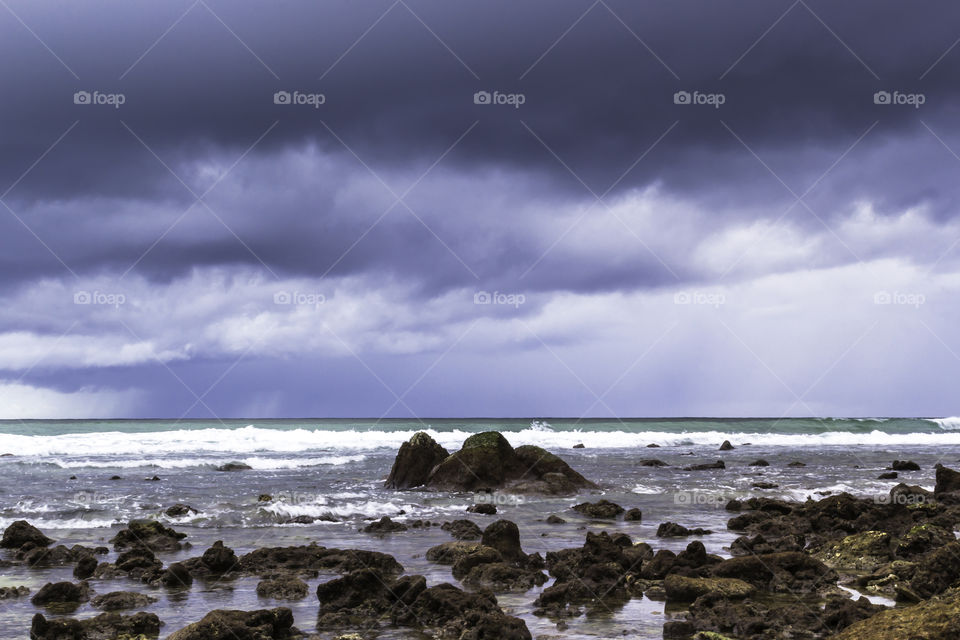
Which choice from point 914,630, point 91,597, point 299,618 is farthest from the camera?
point 91,597

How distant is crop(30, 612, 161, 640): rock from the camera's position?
8102mm

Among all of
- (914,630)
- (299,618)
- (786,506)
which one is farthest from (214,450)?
(914,630)

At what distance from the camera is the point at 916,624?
6.35 metres

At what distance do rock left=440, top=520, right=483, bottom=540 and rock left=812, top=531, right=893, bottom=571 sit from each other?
591 cm

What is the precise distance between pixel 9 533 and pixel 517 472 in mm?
14509

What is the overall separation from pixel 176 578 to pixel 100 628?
2.93 m

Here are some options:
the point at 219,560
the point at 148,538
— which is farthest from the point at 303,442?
the point at 219,560

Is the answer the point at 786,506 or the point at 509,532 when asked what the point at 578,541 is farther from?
the point at 786,506

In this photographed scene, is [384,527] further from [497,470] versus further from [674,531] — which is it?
[497,470]

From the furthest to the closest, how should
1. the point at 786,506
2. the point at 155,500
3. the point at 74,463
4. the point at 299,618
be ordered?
the point at 74,463 → the point at 155,500 → the point at 786,506 → the point at 299,618

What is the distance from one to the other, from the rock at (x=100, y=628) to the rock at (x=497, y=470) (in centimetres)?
1639

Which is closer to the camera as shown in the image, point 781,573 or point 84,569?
point 781,573

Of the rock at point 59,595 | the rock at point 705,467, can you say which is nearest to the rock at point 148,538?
the rock at point 59,595

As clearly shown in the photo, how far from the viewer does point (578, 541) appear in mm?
14500
